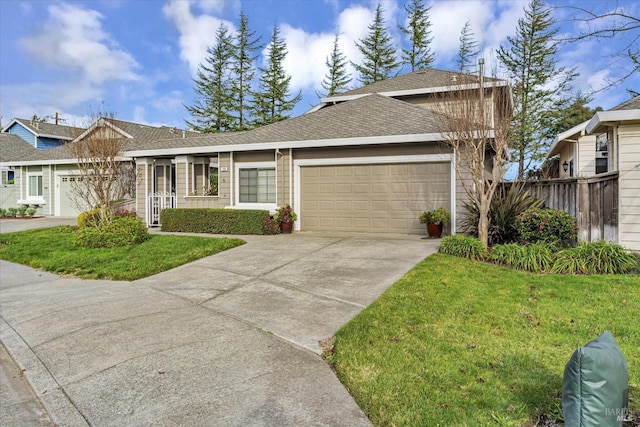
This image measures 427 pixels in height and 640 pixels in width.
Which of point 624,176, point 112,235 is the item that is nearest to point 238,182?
point 112,235

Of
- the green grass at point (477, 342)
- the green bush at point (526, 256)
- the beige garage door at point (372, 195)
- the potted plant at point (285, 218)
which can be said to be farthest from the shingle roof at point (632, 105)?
the potted plant at point (285, 218)

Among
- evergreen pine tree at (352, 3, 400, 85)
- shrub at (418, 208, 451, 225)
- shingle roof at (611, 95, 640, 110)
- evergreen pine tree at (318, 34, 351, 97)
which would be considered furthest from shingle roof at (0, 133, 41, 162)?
shingle roof at (611, 95, 640, 110)

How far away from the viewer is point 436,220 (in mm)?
10625

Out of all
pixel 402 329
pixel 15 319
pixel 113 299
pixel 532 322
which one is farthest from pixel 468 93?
pixel 15 319

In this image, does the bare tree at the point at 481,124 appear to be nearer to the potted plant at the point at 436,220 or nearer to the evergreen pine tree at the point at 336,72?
the potted plant at the point at 436,220

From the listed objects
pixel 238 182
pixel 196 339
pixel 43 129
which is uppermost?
pixel 43 129

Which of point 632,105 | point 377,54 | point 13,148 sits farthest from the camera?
point 377,54

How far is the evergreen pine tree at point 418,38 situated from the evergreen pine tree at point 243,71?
1170cm

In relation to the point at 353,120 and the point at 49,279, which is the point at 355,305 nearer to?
the point at 49,279

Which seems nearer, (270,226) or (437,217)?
(437,217)

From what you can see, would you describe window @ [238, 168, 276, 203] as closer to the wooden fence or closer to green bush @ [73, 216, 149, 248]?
green bush @ [73, 216, 149, 248]

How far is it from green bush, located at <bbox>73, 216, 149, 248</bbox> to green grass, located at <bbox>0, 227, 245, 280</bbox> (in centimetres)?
26

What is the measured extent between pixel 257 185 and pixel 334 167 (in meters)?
2.86

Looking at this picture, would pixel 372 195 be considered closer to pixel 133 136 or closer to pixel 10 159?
pixel 133 136
